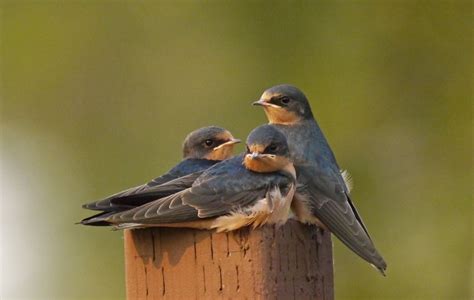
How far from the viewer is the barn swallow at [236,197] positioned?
4.24m

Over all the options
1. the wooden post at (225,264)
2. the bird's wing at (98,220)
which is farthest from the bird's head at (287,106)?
the bird's wing at (98,220)

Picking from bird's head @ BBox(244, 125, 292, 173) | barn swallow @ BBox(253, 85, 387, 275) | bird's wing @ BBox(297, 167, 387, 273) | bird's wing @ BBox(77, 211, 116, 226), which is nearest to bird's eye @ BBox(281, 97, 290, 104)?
barn swallow @ BBox(253, 85, 387, 275)

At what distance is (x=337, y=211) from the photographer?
17.5 ft

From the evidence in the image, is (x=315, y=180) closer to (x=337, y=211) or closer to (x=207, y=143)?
(x=337, y=211)

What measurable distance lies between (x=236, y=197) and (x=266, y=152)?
47 cm

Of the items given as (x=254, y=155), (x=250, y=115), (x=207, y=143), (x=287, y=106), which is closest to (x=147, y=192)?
(x=254, y=155)

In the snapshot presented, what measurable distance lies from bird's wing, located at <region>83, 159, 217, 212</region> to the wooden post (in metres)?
0.11

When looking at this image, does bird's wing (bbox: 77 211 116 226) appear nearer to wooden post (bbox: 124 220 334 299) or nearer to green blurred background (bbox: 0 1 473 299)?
wooden post (bbox: 124 220 334 299)

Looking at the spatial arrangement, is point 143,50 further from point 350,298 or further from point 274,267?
point 274,267

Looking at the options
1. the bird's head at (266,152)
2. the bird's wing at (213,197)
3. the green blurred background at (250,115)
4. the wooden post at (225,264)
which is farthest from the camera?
the green blurred background at (250,115)

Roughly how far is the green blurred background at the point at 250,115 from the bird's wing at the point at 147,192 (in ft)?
18.7

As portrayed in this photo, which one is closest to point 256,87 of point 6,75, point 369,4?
point 369,4

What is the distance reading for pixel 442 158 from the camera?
464 inches

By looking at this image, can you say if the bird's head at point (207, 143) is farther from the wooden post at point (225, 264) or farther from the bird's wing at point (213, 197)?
the wooden post at point (225, 264)
